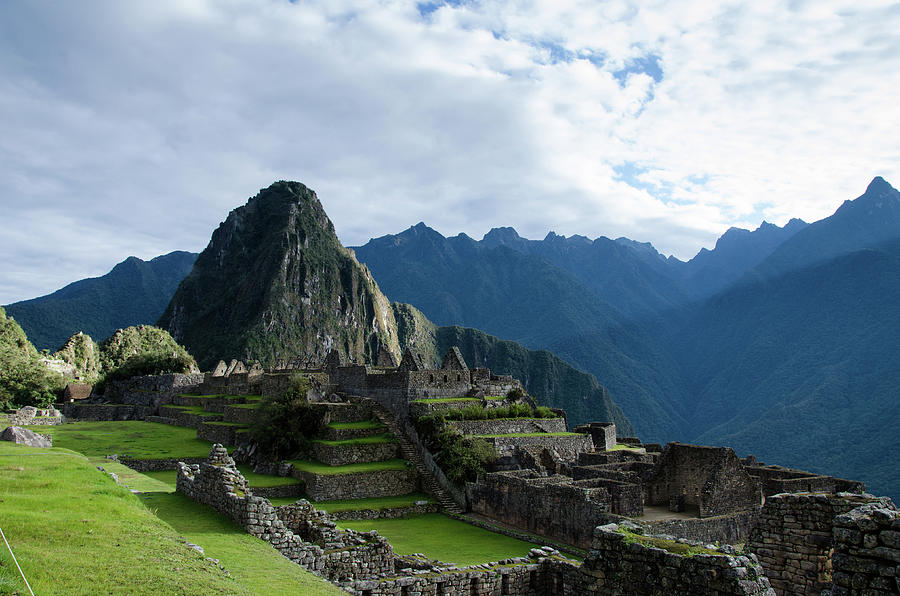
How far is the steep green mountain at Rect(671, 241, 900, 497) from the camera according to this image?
7725 centimetres

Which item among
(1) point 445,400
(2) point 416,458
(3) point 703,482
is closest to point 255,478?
(2) point 416,458

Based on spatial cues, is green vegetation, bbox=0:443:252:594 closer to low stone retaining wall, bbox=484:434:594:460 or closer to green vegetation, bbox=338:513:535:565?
green vegetation, bbox=338:513:535:565

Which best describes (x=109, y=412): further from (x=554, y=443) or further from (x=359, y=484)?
(x=554, y=443)

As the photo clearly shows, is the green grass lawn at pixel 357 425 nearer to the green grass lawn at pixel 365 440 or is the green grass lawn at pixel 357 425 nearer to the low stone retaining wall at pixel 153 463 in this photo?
the green grass lawn at pixel 365 440

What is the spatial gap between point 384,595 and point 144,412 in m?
42.0

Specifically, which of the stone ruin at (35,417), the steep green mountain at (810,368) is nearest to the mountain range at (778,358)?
the steep green mountain at (810,368)

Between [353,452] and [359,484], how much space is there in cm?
190

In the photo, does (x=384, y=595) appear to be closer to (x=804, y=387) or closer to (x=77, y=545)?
(x=77, y=545)

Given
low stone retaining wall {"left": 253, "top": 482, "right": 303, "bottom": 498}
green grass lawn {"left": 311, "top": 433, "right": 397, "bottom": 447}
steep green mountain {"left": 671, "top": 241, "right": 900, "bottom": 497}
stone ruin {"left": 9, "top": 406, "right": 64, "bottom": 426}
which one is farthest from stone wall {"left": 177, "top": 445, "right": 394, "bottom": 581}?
steep green mountain {"left": 671, "top": 241, "right": 900, "bottom": 497}

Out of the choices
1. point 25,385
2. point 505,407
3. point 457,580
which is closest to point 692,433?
point 505,407

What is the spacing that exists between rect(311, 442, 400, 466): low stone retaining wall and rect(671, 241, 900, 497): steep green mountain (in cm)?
5931

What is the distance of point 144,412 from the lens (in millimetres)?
44656

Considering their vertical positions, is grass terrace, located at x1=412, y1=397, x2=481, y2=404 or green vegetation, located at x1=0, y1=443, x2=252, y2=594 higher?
grass terrace, located at x1=412, y1=397, x2=481, y2=404

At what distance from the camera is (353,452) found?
944 inches
